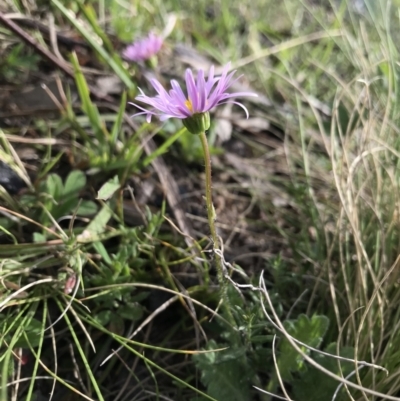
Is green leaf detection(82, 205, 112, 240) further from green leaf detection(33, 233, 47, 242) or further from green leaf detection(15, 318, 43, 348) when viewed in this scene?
green leaf detection(15, 318, 43, 348)

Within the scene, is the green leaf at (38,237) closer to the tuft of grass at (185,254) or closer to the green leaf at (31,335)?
the tuft of grass at (185,254)

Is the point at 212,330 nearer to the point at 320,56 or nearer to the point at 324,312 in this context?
the point at 324,312

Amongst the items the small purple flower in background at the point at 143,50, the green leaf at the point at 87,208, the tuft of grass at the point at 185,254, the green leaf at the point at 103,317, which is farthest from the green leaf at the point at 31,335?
the small purple flower in background at the point at 143,50

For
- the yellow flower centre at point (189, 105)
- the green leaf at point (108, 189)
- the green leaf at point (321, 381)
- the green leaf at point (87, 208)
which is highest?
the yellow flower centre at point (189, 105)

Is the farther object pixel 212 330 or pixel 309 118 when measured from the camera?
pixel 309 118

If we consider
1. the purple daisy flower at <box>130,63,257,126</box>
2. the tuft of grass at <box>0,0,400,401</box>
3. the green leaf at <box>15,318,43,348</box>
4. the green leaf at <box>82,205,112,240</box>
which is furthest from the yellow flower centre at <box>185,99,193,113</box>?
the green leaf at <box>15,318,43,348</box>

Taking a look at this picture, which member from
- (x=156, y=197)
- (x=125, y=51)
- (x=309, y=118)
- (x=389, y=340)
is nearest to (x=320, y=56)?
(x=309, y=118)
